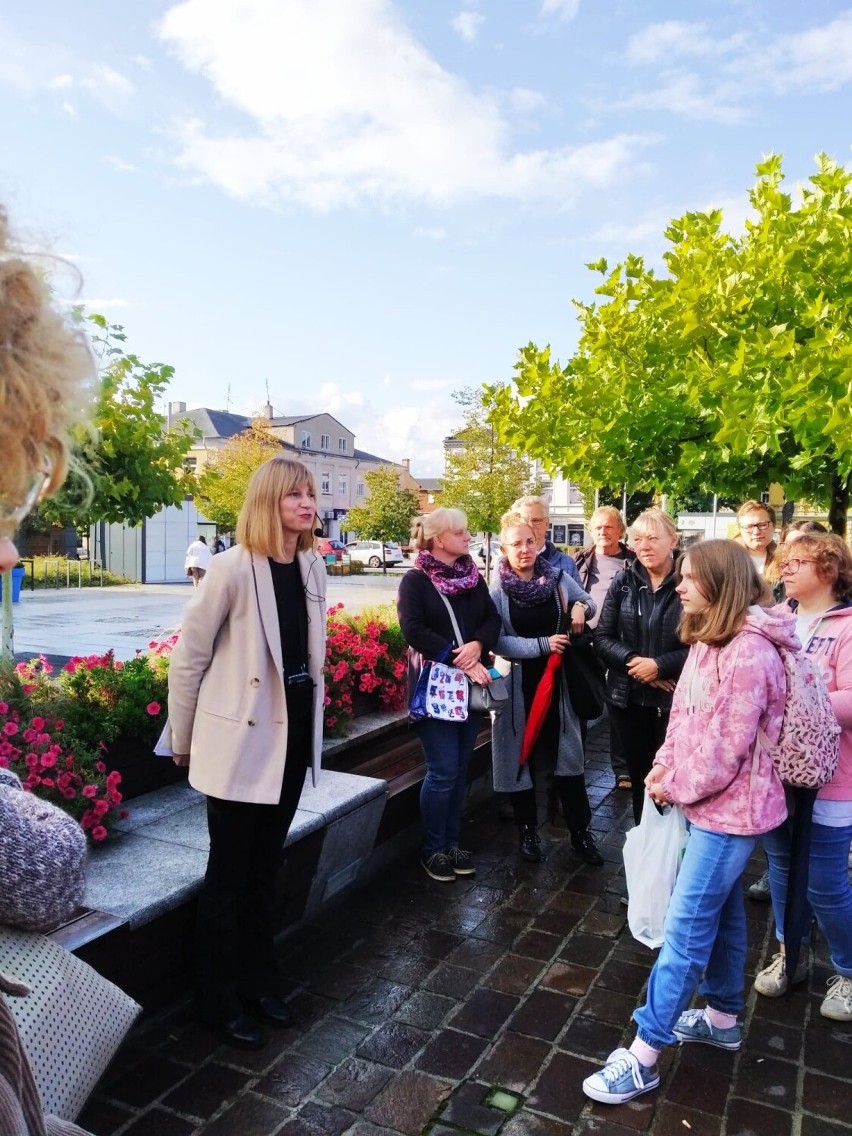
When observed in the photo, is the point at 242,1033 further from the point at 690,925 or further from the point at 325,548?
the point at 325,548

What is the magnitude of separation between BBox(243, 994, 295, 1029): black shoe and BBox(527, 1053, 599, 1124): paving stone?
3.14 feet

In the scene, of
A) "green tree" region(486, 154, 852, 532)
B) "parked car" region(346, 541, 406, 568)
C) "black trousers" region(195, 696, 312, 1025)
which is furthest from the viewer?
"parked car" region(346, 541, 406, 568)

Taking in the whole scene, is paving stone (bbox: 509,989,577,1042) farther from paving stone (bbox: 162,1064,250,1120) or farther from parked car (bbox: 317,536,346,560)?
parked car (bbox: 317,536,346,560)

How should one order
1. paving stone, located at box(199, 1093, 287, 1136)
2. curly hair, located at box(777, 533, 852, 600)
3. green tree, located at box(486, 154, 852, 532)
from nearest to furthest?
paving stone, located at box(199, 1093, 287, 1136) → curly hair, located at box(777, 533, 852, 600) → green tree, located at box(486, 154, 852, 532)

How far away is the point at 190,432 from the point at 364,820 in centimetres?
614

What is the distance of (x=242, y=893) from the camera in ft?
10.6

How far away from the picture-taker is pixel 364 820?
4273 millimetres

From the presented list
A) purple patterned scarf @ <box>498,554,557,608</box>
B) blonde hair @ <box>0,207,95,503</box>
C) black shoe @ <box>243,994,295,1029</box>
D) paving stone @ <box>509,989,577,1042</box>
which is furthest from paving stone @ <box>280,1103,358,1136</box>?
purple patterned scarf @ <box>498,554,557,608</box>

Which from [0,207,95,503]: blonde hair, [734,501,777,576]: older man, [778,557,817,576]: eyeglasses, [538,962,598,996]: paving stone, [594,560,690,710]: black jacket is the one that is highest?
[0,207,95,503]: blonde hair

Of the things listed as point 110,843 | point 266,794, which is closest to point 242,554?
point 266,794

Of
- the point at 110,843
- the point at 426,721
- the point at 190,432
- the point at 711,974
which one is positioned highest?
the point at 190,432

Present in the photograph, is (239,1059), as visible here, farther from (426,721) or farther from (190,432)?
(190,432)

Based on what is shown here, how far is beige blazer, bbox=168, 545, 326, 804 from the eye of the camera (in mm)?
3088

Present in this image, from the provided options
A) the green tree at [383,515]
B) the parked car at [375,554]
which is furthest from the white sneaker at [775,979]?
the green tree at [383,515]
